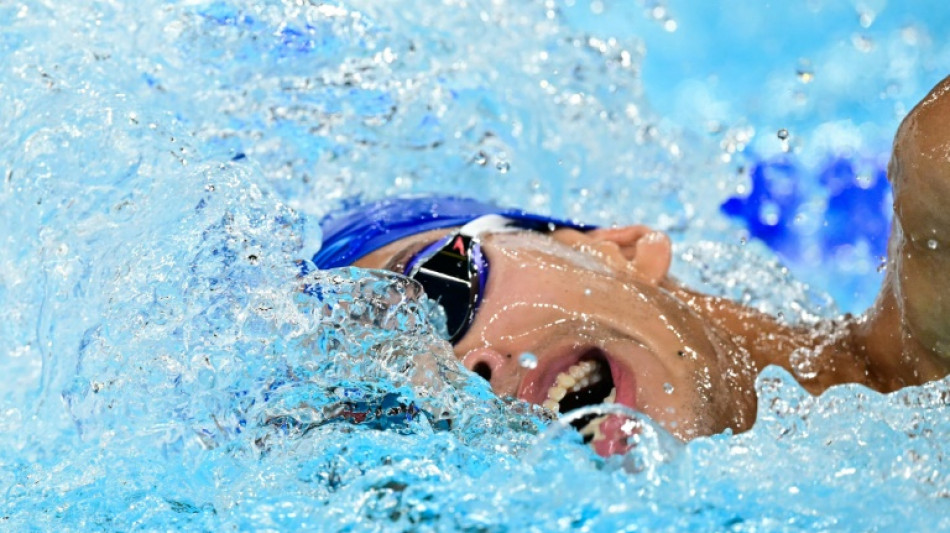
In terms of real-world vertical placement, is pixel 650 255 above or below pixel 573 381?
above

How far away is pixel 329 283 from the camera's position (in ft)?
4.24

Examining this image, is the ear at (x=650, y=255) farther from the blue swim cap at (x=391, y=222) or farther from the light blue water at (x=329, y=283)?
the light blue water at (x=329, y=283)

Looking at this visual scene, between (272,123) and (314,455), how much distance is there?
1172 millimetres

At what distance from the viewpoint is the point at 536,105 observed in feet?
8.11

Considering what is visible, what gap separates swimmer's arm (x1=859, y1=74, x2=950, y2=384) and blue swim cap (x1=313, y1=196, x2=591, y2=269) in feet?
1.90

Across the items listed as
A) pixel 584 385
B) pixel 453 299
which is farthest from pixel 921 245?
pixel 453 299

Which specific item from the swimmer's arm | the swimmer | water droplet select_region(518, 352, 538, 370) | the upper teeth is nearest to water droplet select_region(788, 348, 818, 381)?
the swimmer

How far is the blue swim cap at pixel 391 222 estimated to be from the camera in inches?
65.4

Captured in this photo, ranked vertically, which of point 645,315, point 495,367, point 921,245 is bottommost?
point 495,367

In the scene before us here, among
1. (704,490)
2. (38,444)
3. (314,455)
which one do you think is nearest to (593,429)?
(704,490)

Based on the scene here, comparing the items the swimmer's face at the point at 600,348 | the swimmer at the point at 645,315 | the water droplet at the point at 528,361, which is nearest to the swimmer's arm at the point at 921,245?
the swimmer at the point at 645,315

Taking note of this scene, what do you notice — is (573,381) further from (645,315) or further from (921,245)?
(921,245)

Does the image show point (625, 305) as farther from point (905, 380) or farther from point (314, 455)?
point (314, 455)

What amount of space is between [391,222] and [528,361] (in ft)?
1.58
